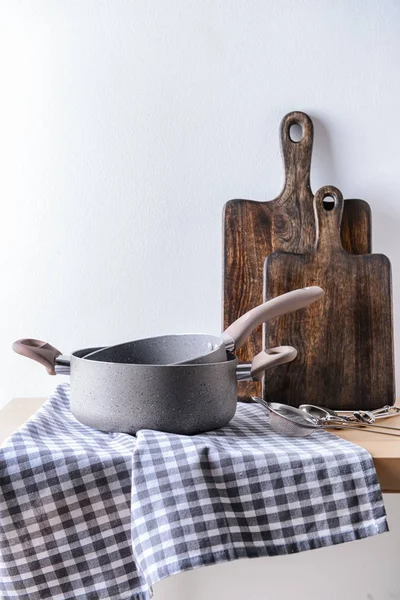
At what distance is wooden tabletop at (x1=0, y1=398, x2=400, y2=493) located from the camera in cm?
71

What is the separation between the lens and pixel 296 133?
3.53 ft

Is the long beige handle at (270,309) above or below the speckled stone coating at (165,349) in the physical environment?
above

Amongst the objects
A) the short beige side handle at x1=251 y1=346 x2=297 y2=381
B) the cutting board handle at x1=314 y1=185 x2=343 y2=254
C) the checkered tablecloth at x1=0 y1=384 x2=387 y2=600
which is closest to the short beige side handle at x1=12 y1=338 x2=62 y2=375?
the checkered tablecloth at x1=0 y1=384 x2=387 y2=600

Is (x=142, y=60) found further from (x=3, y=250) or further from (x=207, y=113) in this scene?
(x=3, y=250)

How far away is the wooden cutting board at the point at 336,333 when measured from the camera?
962mm

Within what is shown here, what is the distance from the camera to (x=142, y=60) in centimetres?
108

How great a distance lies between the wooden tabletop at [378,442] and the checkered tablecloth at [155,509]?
26 millimetres

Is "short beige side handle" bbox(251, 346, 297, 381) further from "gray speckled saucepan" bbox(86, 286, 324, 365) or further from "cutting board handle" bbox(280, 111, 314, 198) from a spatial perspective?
"cutting board handle" bbox(280, 111, 314, 198)

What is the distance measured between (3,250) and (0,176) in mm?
125

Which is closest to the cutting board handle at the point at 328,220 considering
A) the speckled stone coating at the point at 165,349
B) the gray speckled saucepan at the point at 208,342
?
the gray speckled saucepan at the point at 208,342

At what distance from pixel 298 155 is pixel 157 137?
9.5 inches

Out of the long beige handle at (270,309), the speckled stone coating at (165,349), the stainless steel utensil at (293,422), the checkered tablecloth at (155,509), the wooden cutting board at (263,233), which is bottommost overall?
the checkered tablecloth at (155,509)

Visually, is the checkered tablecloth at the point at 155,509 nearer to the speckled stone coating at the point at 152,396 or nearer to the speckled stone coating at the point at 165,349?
the speckled stone coating at the point at 152,396

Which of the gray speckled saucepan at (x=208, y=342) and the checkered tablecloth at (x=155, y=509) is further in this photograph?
the gray speckled saucepan at (x=208, y=342)
